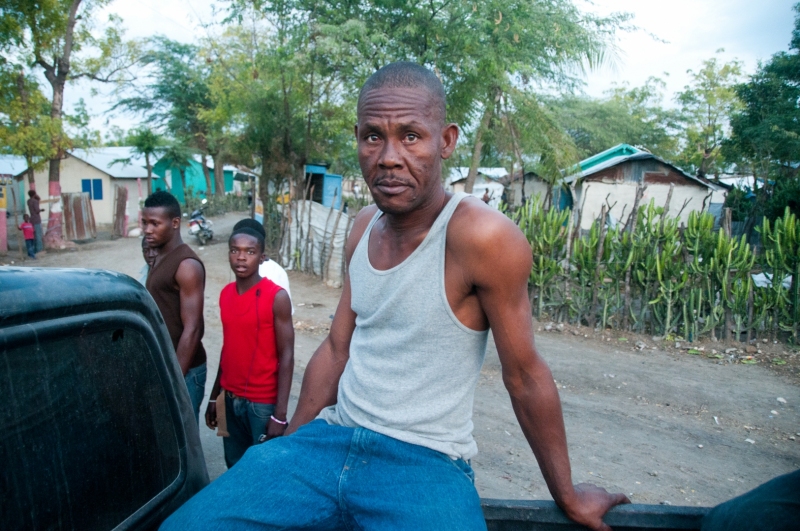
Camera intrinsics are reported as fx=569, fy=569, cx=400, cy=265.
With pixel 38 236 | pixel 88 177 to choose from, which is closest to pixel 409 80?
pixel 38 236

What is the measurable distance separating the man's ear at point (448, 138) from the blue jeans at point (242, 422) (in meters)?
2.08

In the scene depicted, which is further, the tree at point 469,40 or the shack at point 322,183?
the shack at point 322,183

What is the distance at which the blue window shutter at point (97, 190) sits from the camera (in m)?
27.0

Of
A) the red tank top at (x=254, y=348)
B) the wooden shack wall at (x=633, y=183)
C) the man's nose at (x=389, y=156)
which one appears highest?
the wooden shack wall at (x=633, y=183)

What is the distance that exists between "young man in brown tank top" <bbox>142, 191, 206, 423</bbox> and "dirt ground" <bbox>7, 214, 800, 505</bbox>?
130 cm

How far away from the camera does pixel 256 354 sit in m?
Answer: 3.22

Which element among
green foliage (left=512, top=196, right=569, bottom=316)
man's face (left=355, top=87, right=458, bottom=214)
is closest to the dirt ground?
green foliage (left=512, top=196, right=569, bottom=316)

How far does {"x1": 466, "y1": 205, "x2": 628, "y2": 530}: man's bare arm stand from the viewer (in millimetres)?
1490

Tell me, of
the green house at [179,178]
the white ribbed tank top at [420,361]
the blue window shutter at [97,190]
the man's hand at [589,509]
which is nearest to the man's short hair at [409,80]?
the white ribbed tank top at [420,361]

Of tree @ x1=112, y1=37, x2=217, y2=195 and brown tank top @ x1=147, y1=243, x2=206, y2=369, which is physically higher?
tree @ x1=112, y1=37, x2=217, y2=195

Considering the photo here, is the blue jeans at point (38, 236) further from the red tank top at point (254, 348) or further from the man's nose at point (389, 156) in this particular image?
the man's nose at point (389, 156)

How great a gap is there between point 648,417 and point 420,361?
4.82 meters

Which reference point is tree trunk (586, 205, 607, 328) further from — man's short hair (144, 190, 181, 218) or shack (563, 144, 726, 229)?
shack (563, 144, 726, 229)

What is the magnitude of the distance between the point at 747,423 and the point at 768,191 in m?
14.9
